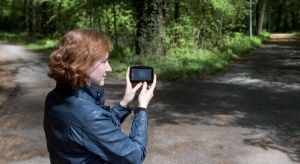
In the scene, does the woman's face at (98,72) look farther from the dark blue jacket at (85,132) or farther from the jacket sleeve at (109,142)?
the jacket sleeve at (109,142)

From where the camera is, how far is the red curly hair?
2.40m

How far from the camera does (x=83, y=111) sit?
2371 mm

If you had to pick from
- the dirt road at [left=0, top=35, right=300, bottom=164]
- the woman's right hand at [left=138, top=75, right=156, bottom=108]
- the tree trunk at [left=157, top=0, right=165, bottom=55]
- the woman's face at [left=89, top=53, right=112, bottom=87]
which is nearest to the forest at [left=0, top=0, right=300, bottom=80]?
the tree trunk at [left=157, top=0, right=165, bottom=55]

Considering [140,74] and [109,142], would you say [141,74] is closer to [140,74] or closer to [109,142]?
[140,74]

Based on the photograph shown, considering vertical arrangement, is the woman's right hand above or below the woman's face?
below

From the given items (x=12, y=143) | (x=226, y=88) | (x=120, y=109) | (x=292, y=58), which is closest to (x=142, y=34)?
(x=226, y=88)

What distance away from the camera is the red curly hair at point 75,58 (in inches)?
94.6

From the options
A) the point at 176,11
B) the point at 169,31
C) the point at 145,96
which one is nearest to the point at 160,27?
the point at 169,31

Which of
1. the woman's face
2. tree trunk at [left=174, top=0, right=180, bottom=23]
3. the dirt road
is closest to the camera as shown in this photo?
the woman's face

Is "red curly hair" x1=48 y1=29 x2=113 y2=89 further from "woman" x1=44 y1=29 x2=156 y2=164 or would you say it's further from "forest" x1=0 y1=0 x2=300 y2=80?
"forest" x1=0 y1=0 x2=300 y2=80

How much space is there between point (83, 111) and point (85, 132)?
0.10m

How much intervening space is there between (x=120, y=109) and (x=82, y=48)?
757 millimetres

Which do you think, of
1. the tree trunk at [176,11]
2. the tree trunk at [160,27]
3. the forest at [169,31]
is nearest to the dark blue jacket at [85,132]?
the forest at [169,31]

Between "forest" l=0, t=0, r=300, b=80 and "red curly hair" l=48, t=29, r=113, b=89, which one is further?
"forest" l=0, t=0, r=300, b=80
